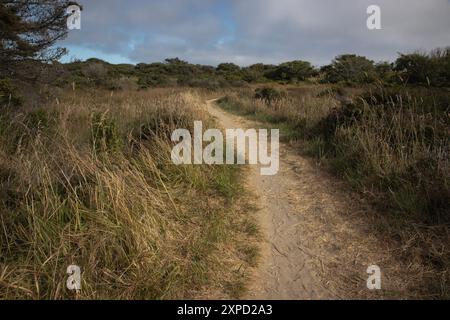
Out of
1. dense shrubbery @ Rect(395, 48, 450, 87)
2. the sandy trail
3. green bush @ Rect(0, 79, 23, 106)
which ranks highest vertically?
dense shrubbery @ Rect(395, 48, 450, 87)

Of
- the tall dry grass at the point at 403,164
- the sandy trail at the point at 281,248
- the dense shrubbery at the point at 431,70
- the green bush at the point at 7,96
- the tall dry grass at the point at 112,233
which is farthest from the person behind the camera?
the dense shrubbery at the point at 431,70

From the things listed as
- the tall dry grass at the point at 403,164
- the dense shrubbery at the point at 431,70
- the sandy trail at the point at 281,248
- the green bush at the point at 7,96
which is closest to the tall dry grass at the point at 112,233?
the sandy trail at the point at 281,248

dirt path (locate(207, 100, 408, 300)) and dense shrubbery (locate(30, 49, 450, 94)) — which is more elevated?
dense shrubbery (locate(30, 49, 450, 94))

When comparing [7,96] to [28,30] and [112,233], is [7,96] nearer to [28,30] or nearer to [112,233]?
[28,30]

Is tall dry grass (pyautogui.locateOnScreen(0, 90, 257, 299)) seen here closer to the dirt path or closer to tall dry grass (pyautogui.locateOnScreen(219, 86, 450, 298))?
the dirt path

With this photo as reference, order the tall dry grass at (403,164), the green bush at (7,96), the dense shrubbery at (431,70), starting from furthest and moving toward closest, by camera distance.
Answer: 1. the dense shrubbery at (431,70)
2. the green bush at (7,96)
3. the tall dry grass at (403,164)

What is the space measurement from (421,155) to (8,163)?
17.8 feet

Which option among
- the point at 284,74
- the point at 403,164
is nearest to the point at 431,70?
the point at 403,164

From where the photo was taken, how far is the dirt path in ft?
9.93

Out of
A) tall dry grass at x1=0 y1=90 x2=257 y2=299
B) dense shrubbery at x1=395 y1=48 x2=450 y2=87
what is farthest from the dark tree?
dense shrubbery at x1=395 y1=48 x2=450 y2=87

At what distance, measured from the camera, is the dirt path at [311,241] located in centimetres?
303

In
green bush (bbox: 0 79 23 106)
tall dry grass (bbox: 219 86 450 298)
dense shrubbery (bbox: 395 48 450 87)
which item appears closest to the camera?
tall dry grass (bbox: 219 86 450 298)

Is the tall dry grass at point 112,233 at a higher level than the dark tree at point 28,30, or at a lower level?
lower

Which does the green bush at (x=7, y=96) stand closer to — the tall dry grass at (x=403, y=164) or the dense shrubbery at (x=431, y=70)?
the tall dry grass at (x=403, y=164)
